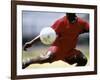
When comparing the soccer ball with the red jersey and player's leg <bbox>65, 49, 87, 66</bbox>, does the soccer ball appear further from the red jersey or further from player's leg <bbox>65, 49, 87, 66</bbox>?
player's leg <bbox>65, 49, 87, 66</bbox>

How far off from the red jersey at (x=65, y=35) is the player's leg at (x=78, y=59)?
0.16ft

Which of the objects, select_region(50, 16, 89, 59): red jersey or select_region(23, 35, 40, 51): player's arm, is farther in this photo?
select_region(50, 16, 89, 59): red jersey

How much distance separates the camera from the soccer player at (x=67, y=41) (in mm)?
1966

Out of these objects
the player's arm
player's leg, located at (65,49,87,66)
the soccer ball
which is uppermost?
the soccer ball

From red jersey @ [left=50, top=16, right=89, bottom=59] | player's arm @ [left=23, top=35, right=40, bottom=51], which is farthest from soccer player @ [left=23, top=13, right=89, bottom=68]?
player's arm @ [left=23, top=35, right=40, bottom=51]

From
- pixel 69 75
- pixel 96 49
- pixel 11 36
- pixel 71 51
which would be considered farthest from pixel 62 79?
pixel 11 36

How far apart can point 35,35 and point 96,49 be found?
2.20ft

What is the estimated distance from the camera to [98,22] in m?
2.13

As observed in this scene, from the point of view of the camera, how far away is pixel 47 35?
1953 mm

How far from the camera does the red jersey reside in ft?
6.50

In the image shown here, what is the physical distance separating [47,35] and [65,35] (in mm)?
186

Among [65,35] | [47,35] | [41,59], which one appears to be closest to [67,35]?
[65,35]

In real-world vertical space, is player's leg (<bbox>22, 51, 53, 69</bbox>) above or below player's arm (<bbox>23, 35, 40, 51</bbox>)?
below

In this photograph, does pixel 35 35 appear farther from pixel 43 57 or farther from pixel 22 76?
pixel 22 76
